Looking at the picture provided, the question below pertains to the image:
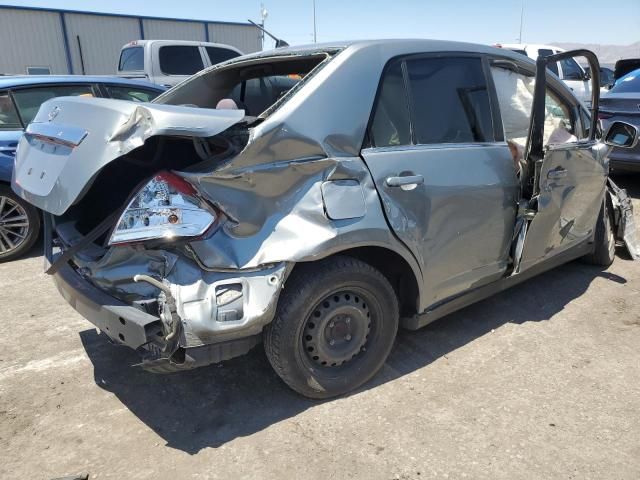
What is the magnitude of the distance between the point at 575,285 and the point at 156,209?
11.7 feet

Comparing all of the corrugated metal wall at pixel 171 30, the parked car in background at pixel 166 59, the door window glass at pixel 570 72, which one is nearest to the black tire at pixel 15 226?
the parked car in background at pixel 166 59

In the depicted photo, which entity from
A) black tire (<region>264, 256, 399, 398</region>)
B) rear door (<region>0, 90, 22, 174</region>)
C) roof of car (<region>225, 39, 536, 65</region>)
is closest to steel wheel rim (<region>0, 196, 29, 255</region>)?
rear door (<region>0, 90, 22, 174</region>)

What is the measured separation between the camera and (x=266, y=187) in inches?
93.0

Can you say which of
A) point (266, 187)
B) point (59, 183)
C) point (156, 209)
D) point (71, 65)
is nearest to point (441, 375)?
point (266, 187)

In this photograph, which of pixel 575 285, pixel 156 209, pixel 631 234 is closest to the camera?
pixel 156 209

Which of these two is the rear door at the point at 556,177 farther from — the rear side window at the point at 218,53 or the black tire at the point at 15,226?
the rear side window at the point at 218,53

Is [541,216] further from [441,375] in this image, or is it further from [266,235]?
[266,235]

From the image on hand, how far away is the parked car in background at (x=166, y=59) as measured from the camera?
11.0 meters

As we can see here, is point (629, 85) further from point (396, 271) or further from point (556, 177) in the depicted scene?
point (396, 271)

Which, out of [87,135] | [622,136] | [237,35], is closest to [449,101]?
[622,136]

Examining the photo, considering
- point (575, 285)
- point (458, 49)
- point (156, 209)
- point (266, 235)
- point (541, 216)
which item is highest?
point (458, 49)

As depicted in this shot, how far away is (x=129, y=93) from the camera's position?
5.93m

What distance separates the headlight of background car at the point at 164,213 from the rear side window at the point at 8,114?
3.60 meters

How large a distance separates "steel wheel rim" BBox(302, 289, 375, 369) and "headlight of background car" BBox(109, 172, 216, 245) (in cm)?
75
